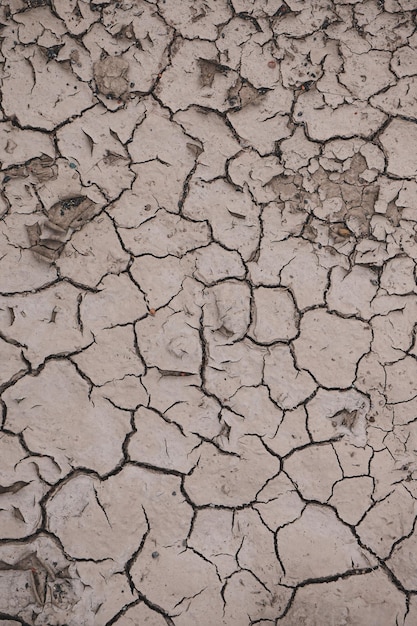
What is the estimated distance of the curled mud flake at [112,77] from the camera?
2.35 metres

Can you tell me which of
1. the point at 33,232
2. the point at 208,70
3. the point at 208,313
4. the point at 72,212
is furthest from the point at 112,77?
the point at 208,313

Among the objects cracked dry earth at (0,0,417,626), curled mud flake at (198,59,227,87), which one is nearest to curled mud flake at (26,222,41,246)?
cracked dry earth at (0,0,417,626)

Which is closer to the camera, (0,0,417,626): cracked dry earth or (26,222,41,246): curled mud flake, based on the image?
(0,0,417,626): cracked dry earth

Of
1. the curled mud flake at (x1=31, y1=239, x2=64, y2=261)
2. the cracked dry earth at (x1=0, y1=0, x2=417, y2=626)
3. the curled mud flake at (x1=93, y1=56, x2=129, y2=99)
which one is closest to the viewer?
the cracked dry earth at (x1=0, y1=0, x2=417, y2=626)

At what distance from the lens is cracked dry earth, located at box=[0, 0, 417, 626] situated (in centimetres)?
196

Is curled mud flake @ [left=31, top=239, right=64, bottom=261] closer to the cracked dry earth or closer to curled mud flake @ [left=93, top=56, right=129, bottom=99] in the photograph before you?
the cracked dry earth

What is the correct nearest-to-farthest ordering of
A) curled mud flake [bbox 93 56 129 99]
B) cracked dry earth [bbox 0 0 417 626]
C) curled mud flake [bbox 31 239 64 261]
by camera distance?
cracked dry earth [bbox 0 0 417 626]
curled mud flake [bbox 31 239 64 261]
curled mud flake [bbox 93 56 129 99]

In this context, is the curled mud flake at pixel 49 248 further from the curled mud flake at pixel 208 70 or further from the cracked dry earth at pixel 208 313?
the curled mud flake at pixel 208 70

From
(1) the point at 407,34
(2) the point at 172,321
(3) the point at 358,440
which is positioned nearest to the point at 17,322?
(2) the point at 172,321

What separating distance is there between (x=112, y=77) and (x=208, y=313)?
1.12m

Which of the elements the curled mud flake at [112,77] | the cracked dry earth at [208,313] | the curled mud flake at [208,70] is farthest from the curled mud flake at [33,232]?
the curled mud flake at [208,70]

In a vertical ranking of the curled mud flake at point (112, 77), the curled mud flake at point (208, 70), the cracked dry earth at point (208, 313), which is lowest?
the cracked dry earth at point (208, 313)

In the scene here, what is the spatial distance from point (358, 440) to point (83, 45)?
6.64ft

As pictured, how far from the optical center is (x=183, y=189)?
2.30 m
